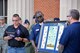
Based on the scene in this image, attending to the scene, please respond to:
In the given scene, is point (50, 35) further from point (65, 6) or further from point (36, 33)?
point (65, 6)

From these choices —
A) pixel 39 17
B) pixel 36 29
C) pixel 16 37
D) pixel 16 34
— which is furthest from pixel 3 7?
pixel 39 17

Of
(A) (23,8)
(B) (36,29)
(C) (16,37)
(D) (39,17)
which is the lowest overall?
(C) (16,37)

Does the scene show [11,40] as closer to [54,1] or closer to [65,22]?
[65,22]

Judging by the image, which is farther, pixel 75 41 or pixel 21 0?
pixel 21 0

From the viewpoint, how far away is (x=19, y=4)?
14578mm

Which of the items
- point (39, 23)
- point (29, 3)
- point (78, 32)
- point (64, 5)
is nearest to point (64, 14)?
point (64, 5)

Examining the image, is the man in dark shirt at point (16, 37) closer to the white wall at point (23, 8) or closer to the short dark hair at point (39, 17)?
the short dark hair at point (39, 17)

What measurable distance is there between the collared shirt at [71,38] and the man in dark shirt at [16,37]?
2624mm

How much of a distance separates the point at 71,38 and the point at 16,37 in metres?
2.83

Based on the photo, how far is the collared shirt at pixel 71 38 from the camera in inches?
280

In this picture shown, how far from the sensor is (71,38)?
7164 mm

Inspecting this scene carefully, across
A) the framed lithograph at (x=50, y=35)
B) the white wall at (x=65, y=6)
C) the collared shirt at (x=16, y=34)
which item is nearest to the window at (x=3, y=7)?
the white wall at (x=65, y=6)

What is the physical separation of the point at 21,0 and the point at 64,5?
2.26m

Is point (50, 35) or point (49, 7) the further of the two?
point (49, 7)
